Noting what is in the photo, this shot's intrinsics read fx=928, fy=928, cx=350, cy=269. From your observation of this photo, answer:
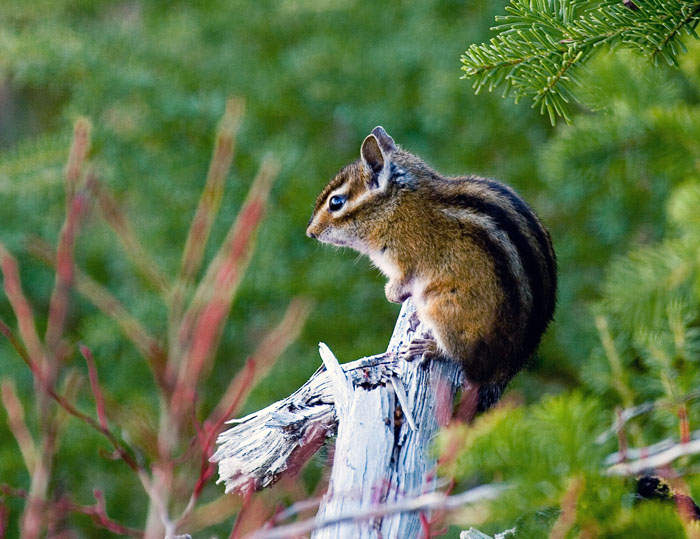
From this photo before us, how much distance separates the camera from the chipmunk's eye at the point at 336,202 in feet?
8.93

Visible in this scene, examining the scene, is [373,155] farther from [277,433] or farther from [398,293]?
[277,433]

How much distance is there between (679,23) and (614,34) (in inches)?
4.0

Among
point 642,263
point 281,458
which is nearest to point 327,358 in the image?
point 281,458

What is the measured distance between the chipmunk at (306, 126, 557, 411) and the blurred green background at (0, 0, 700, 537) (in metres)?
1.38

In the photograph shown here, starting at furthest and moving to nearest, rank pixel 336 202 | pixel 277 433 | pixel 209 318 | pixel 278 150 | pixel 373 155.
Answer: pixel 278 150, pixel 336 202, pixel 373 155, pixel 277 433, pixel 209 318

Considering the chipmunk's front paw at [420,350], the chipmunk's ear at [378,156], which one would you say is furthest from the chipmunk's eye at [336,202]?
→ the chipmunk's front paw at [420,350]

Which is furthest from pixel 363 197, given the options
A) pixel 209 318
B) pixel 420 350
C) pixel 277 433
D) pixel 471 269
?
pixel 209 318

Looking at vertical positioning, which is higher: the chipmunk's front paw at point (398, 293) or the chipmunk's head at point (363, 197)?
the chipmunk's head at point (363, 197)

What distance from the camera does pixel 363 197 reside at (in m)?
2.66

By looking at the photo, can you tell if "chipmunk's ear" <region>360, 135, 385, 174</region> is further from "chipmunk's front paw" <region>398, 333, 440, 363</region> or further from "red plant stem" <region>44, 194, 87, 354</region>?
"red plant stem" <region>44, 194, 87, 354</region>

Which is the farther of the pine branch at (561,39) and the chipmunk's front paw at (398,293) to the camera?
the chipmunk's front paw at (398,293)

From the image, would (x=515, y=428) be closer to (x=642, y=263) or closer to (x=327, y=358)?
(x=327, y=358)

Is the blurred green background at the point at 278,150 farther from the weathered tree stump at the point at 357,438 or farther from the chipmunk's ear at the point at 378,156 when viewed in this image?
the weathered tree stump at the point at 357,438

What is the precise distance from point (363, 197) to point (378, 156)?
0.12 metres
